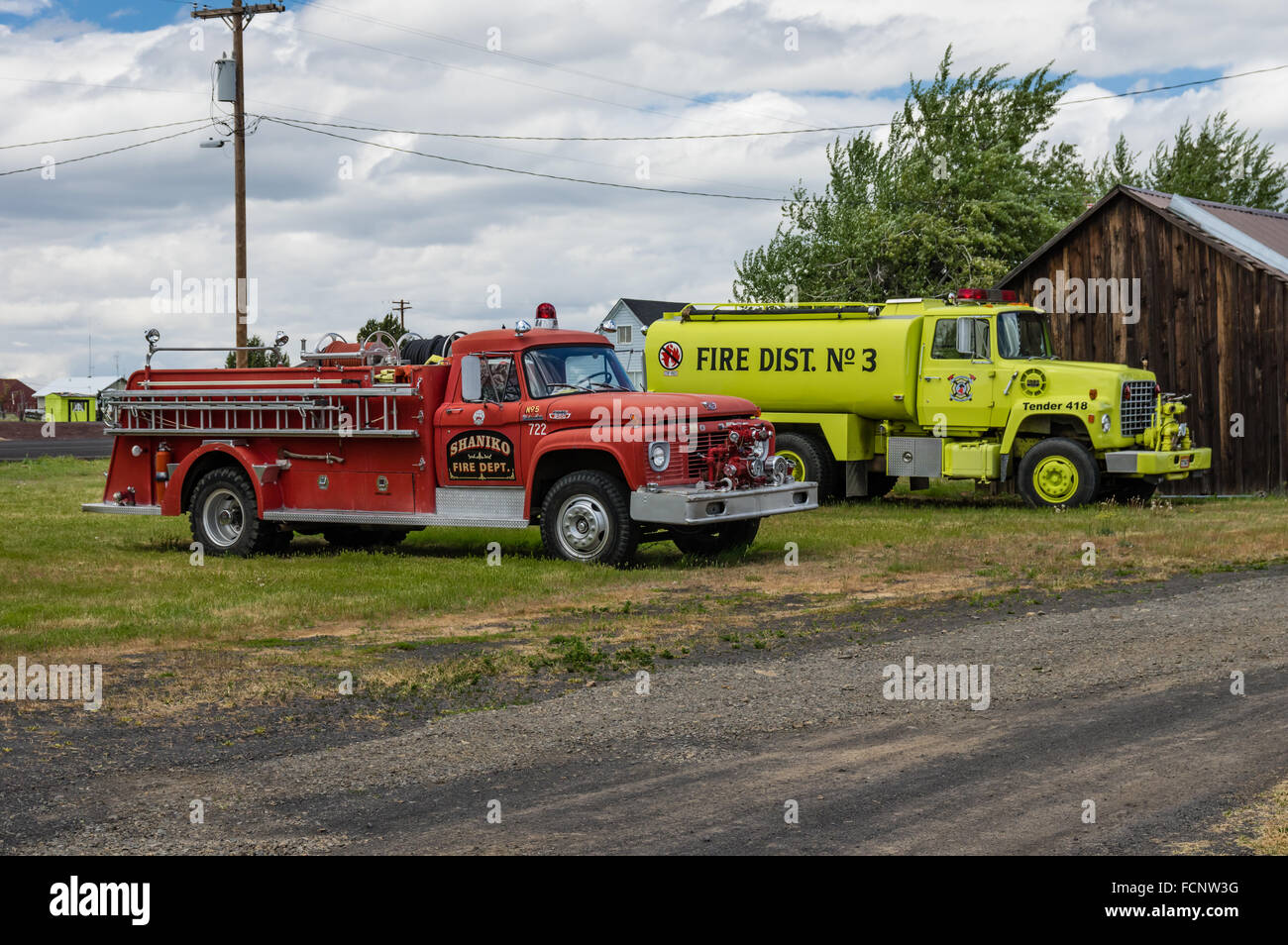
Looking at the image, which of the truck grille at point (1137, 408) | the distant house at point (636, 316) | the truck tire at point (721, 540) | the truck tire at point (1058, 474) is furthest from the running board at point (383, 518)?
the distant house at point (636, 316)

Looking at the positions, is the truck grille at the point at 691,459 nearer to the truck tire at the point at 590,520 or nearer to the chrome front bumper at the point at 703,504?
the chrome front bumper at the point at 703,504

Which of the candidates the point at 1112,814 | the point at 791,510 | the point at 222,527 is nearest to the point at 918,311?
the point at 791,510

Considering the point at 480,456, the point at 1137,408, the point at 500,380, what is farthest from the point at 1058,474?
the point at 480,456

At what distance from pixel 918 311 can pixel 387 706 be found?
48.6 feet

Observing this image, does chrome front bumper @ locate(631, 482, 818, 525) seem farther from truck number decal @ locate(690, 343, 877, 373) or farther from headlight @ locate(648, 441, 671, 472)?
truck number decal @ locate(690, 343, 877, 373)

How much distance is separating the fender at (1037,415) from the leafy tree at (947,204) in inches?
820

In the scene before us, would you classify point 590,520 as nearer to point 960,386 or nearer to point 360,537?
point 360,537

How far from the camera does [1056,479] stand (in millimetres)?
20859

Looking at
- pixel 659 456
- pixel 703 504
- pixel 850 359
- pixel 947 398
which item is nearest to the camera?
pixel 703 504

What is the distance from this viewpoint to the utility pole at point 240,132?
28969mm

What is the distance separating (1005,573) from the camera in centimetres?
1412

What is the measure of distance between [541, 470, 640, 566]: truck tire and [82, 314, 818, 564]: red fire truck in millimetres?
16

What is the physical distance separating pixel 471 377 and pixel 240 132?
16.6m
